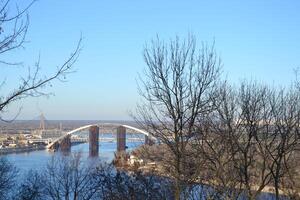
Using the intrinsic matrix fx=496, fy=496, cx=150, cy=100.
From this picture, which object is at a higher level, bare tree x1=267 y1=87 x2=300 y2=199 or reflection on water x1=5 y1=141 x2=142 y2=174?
bare tree x1=267 y1=87 x2=300 y2=199

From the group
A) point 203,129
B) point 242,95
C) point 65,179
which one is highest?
point 242,95

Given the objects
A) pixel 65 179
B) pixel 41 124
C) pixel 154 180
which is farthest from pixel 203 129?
pixel 41 124

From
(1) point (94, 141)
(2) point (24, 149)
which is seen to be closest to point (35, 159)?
(1) point (94, 141)

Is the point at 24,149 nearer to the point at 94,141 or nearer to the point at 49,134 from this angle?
the point at 94,141

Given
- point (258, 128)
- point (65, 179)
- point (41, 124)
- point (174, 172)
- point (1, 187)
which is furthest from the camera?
point (41, 124)

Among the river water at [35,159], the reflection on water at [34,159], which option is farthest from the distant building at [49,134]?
the reflection on water at [34,159]

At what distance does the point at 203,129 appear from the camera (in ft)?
21.7

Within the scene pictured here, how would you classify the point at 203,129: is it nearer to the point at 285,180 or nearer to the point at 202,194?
the point at 202,194

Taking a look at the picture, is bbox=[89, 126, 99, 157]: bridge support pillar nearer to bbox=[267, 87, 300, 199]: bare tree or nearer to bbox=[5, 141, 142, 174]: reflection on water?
bbox=[5, 141, 142, 174]: reflection on water

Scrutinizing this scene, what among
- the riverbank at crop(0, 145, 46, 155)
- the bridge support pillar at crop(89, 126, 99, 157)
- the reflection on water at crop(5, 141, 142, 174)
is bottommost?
the reflection on water at crop(5, 141, 142, 174)

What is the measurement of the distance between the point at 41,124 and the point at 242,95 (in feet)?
287

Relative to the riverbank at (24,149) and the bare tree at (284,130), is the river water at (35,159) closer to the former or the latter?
the riverbank at (24,149)

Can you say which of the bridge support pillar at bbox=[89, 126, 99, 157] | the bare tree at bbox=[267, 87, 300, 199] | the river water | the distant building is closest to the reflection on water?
the river water

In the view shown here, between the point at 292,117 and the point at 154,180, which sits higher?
the point at 292,117
